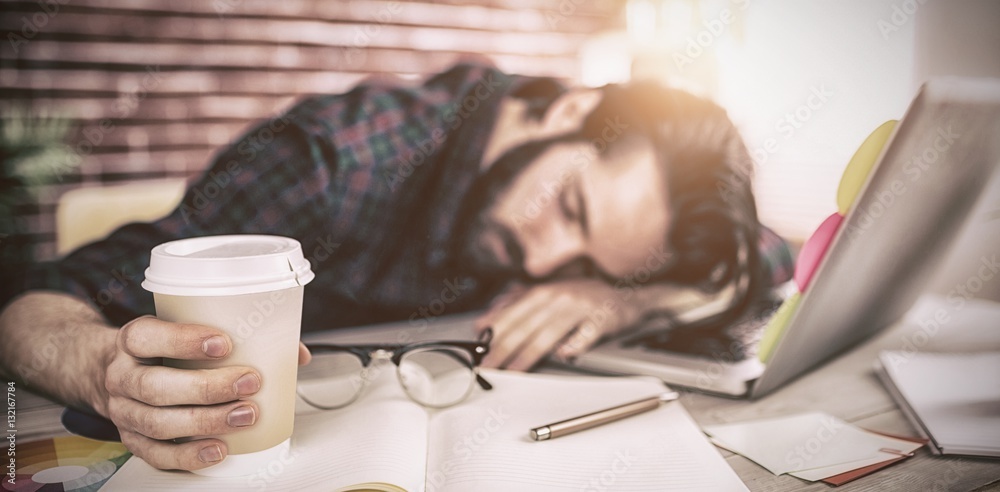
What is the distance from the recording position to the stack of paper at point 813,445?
556 mm

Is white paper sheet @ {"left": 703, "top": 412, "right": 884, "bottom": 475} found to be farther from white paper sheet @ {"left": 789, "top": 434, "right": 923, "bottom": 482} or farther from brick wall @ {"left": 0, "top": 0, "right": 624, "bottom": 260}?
brick wall @ {"left": 0, "top": 0, "right": 624, "bottom": 260}

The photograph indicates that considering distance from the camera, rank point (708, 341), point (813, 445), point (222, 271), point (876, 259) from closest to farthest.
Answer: point (222, 271)
point (813, 445)
point (876, 259)
point (708, 341)

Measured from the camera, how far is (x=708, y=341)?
2.84 feet

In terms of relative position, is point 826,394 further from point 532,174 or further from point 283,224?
point 283,224

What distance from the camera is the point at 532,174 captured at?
144 centimetres

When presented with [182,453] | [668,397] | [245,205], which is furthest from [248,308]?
[245,205]

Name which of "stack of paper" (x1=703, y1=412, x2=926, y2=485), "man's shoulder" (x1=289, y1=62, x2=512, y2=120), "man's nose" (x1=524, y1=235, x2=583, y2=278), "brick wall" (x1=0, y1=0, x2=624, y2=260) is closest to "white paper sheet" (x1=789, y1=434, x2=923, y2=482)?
"stack of paper" (x1=703, y1=412, x2=926, y2=485)

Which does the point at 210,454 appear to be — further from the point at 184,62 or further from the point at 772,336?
the point at 184,62

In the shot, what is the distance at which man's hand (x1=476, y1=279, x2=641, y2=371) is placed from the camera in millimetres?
900

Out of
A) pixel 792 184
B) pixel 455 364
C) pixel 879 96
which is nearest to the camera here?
pixel 455 364

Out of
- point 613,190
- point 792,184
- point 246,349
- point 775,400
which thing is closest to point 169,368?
point 246,349

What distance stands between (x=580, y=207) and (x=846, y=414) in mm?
768

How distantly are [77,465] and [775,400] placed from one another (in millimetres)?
738

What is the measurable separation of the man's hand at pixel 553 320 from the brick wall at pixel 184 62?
1737mm
